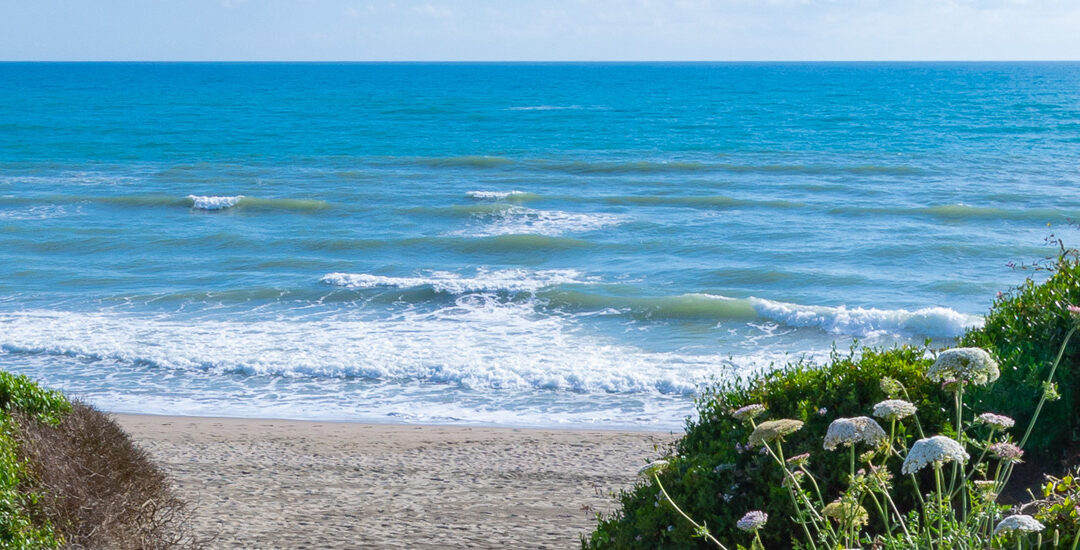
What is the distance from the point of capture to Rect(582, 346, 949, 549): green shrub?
216 inches

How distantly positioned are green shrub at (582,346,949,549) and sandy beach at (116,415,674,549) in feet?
4.10

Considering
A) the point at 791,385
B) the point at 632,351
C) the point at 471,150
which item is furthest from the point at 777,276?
the point at 471,150

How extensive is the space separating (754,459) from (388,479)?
5.71 m

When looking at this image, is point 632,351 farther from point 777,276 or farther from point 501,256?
point 501,256

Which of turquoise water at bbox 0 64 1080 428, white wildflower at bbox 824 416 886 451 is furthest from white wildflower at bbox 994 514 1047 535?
turquoise water at bbox 0 64 1080 428

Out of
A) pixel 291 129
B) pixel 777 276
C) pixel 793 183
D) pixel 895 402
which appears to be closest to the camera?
pixel 895 402

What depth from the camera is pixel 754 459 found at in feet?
18.4

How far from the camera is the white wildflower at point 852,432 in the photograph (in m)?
3.87

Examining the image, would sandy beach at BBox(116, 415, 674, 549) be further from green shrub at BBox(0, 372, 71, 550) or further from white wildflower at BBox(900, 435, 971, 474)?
white wildflower at BBox(900, 435, 971, 474)

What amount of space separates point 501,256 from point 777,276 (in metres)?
7.34

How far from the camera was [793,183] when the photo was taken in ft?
121

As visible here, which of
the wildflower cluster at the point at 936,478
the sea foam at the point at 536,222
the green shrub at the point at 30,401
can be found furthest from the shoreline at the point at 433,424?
the sea foam at the point at 536,222

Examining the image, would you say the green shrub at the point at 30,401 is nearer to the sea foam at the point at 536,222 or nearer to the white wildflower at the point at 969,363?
the white wildflower at the point at 969,363

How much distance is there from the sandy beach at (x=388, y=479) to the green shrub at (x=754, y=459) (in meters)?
1.25
